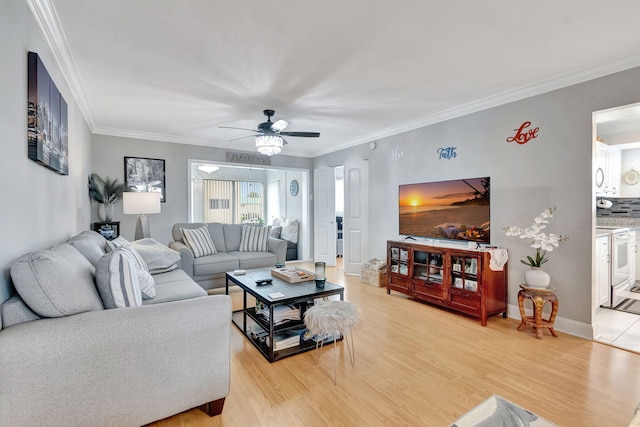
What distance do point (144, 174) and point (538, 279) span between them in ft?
18.5

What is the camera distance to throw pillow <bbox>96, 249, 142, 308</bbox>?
64.0 inches

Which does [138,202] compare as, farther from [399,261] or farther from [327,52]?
[399,261]

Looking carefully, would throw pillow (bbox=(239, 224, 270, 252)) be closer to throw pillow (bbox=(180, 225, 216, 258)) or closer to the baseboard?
throw pillow (bbox=(180, 225, 216, 258))

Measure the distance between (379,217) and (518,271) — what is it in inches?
86.7

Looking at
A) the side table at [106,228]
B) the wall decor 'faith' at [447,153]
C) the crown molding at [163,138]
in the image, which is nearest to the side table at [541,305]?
the wall decor 'faith' at [447,153]

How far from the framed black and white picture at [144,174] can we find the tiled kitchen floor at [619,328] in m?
6.09

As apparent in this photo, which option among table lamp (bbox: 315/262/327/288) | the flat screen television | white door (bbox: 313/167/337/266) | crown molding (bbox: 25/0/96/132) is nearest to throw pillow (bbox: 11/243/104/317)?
crown molding (bbox: 25/0/96/132)

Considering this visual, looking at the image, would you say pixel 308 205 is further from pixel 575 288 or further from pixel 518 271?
pixel 575 288

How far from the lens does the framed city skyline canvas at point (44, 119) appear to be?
1687mm

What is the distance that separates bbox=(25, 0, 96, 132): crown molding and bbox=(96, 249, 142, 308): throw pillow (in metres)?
1.55

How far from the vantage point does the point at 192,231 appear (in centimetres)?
448

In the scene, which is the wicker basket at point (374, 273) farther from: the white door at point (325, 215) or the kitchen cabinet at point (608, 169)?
the kitchen cabinet at point (608, 169)

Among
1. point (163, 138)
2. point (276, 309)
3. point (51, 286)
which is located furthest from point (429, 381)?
point (163, 138)

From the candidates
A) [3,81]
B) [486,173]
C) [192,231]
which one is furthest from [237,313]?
[486,173]
